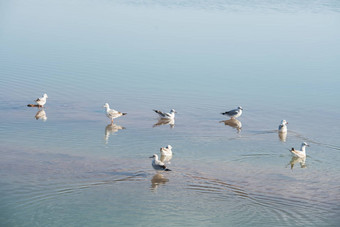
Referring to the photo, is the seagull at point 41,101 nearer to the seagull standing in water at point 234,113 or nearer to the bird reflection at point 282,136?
the seagull standing in water at point 234,113

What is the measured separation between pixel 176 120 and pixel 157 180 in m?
6.63

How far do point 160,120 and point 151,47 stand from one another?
12.9 meters

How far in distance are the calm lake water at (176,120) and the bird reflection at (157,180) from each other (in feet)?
0.10

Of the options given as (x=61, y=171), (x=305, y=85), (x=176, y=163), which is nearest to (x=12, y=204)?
(x=61, y=171)

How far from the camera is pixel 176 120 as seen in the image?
22.0 metres

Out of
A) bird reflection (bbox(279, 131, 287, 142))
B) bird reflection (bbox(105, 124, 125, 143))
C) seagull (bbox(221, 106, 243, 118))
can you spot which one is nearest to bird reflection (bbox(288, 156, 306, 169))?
bird reflection (bbox(279, 131, 287, 142))

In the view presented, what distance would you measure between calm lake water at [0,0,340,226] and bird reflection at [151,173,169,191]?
0.03 metres

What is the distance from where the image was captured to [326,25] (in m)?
41.2

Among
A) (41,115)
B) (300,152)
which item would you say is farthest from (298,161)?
(41,115)

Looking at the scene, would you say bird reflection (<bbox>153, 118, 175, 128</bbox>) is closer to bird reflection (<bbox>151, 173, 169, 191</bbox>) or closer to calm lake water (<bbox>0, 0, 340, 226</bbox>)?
calm lake water (<bbox>0, 0, 340, 226</bbox>)

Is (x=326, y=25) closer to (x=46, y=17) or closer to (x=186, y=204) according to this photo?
(x=46, y=17)

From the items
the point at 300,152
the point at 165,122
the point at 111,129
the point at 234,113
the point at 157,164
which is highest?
the point at 234,113

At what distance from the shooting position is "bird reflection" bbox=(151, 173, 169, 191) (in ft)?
49.7

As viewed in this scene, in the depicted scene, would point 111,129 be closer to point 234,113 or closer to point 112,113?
point 112,113
